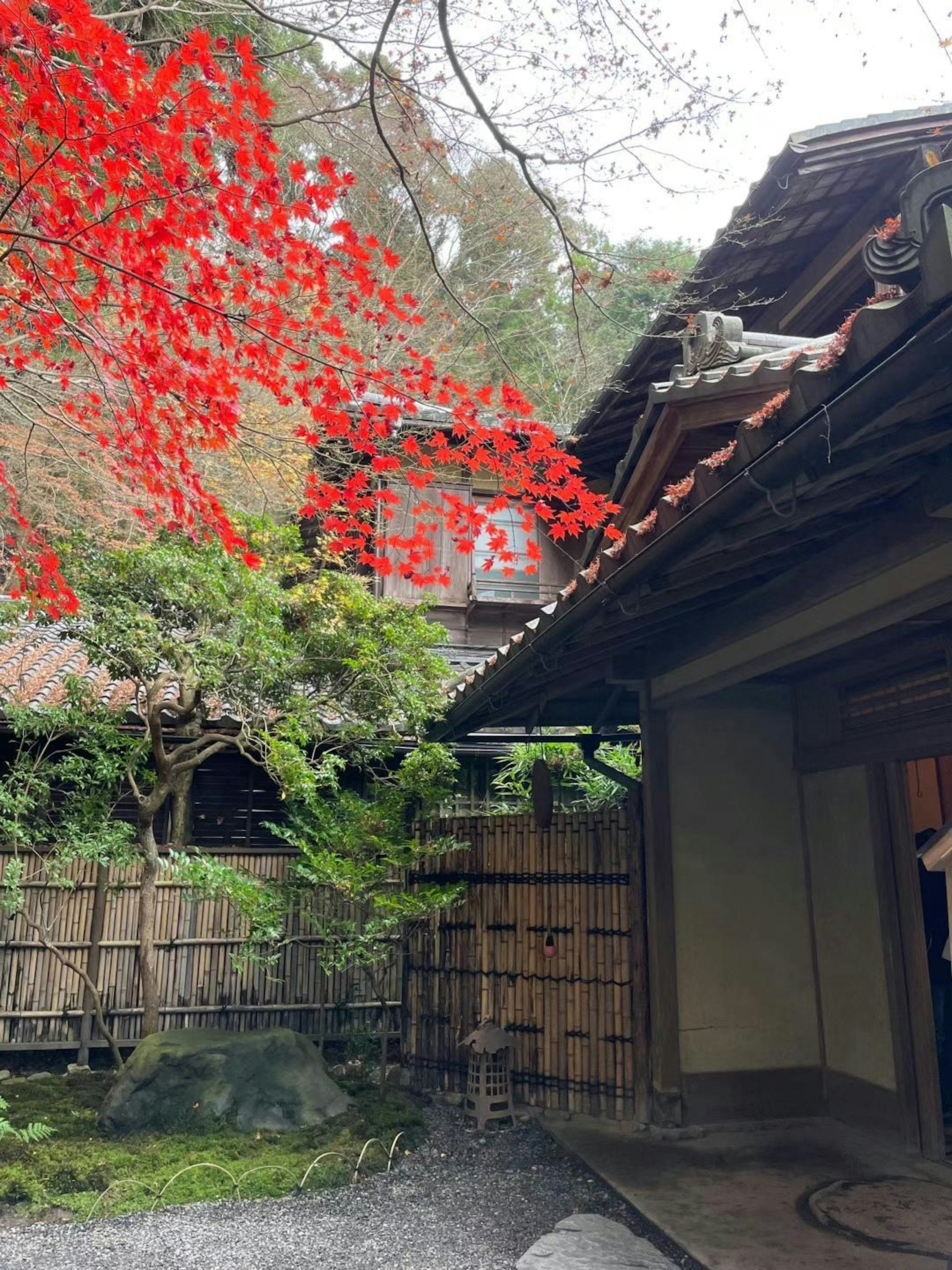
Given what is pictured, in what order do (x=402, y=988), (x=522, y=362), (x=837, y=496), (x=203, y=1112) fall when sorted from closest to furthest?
(x=837, y=496) → (x=203, y=1112) → (x=402, y=988) → (x=522, y=362)

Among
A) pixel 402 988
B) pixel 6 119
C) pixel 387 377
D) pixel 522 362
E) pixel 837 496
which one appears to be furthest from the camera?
pixel 522 362

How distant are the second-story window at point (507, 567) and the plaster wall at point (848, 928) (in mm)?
8420

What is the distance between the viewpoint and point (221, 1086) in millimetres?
6188

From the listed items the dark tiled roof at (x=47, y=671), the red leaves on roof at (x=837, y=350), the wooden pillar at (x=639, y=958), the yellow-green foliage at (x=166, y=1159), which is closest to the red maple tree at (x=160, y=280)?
the dark tiled roof at (x=47, y=671)

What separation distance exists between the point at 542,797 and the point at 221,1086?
2.92m

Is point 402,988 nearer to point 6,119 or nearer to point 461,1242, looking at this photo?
point 461,1242

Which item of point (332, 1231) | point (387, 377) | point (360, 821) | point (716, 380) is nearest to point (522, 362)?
point (387, 377)

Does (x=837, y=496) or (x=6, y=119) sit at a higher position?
(x=6, y=119)

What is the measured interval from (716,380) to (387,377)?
7.27m

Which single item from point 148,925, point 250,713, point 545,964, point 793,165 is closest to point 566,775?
point 545,964

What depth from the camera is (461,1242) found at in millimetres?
4496

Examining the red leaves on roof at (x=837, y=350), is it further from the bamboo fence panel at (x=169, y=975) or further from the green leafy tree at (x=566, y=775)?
the green leafy tree at (x=566, y=775)

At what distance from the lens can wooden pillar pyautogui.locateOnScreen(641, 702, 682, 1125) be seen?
582 centimetres

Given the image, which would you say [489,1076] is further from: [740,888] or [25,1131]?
[25,1131]
